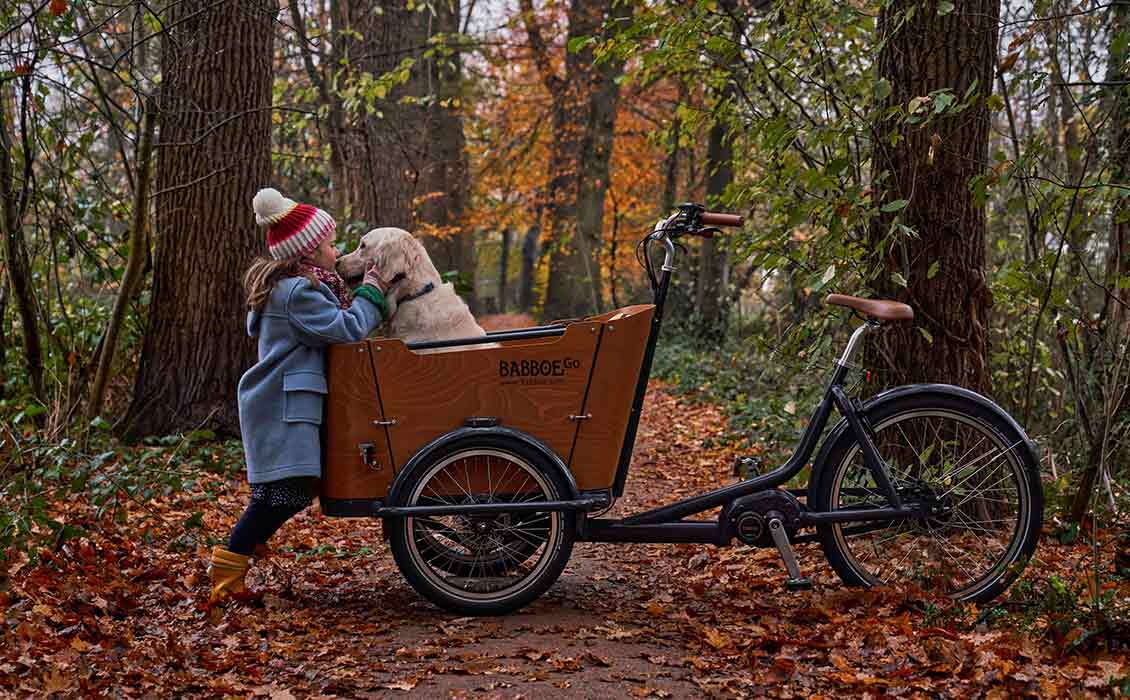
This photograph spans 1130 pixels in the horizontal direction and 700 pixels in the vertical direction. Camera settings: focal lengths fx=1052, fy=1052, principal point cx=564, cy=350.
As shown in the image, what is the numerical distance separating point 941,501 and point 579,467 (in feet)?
4.82

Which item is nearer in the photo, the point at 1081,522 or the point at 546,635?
the point at 546,635

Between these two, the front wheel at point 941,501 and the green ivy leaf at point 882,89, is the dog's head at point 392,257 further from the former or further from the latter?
the green ivy leaf at point 882,89

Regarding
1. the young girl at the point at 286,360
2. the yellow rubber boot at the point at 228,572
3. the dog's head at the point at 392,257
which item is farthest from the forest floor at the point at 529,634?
the dog's head at the point at 392,257

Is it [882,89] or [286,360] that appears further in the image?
[882,89]

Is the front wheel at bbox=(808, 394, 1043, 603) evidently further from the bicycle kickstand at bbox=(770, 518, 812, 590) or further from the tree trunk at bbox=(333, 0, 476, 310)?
the tree trunk at bbox=(333, 0, 476, 310)

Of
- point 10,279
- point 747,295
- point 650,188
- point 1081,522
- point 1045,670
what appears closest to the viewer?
point 1045,670

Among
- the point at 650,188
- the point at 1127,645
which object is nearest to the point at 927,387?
the point at 1127,645

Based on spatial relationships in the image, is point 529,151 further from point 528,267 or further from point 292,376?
point 528,267

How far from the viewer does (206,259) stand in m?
7.51

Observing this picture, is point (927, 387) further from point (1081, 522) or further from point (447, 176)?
point (447, 176)

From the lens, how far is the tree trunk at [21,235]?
247 inches

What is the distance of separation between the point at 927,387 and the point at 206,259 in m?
5.24

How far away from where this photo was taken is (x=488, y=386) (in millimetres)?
4266

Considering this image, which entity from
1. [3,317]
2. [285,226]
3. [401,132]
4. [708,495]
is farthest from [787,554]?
[401,132]
